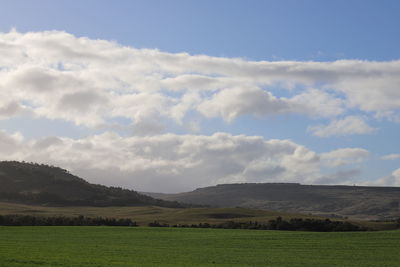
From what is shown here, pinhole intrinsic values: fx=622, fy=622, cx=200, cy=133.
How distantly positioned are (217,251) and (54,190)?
12553 cm

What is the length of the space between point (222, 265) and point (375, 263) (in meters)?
9.60

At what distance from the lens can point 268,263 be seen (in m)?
35.5

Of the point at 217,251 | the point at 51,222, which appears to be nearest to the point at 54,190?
the point at 51,222

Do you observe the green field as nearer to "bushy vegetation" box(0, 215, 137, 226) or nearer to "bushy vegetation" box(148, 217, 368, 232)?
"bushy vegetation" box(148, 217, 368, 232)

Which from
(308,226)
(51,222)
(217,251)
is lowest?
(217,251)

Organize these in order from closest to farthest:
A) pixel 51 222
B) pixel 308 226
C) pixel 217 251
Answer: pixel 217 251 < pixel 308 226 < pixel 51 222

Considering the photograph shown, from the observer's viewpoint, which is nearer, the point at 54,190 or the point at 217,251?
the point at 217,251

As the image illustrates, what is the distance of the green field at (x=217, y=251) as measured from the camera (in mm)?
34000

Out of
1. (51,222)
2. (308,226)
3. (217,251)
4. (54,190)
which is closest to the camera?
(217,251)

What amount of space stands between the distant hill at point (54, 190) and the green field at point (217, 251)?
9056 centimetres

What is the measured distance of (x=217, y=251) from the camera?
44.4 meters

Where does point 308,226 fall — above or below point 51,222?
above

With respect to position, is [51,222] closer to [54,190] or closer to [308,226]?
[308,226]

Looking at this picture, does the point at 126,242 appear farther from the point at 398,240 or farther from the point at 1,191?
the point at 1,191
